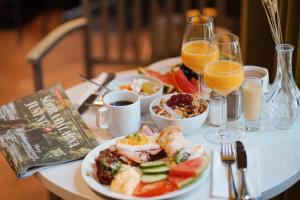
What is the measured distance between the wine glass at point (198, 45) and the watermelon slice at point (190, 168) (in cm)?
40

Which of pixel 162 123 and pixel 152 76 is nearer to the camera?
pixel 162 123

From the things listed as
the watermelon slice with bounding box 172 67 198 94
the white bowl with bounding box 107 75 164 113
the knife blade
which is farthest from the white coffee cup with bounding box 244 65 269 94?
the knife blade

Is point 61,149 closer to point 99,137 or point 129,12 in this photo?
point 99,137

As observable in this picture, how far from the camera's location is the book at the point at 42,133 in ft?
4.54

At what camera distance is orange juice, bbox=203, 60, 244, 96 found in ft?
4.66

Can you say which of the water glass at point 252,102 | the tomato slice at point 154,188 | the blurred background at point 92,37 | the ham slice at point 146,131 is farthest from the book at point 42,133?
the blurred background at point 92,37

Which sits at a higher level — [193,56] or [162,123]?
[193,56]

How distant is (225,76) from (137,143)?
32 centimetres

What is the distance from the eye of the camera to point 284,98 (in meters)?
1.54

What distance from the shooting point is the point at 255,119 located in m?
1.51

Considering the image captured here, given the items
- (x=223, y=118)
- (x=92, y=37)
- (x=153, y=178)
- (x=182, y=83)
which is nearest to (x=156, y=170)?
(x=153, y=178)

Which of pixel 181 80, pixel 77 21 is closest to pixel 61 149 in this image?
pixel 181 80

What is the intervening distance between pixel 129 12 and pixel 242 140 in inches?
116

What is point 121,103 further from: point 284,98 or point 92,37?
point 92,37
